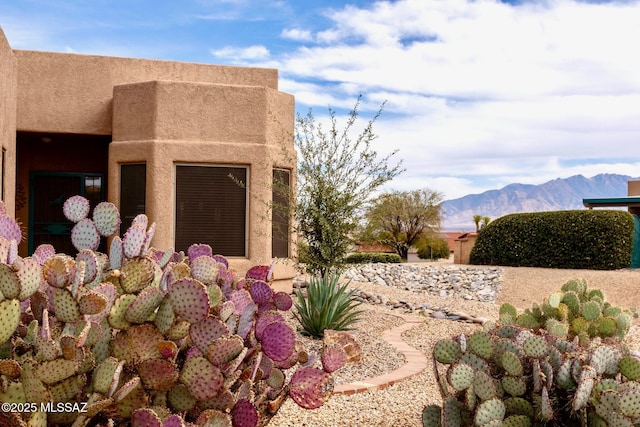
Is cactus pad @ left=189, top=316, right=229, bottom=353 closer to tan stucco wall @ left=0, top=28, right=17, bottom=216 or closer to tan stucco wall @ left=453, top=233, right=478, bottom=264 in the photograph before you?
tan stucco wall @ left=0, top=28, right=17, bottom=216

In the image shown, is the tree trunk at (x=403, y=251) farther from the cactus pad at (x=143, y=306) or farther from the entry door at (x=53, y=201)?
the cactus pad at (x=143, y=306)

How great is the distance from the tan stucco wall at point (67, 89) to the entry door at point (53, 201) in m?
1.96

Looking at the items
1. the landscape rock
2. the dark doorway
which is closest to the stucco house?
the dark doorway

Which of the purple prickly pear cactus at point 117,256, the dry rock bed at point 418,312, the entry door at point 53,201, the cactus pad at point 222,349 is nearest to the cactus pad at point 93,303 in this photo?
the cactus pad at point 222,349

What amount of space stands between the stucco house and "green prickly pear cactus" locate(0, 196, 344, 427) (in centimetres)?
810

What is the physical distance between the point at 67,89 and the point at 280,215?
191 inches

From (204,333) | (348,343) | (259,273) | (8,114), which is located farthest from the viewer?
(8,114)

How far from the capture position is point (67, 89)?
13.0 meters

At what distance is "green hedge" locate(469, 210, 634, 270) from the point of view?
18891mm

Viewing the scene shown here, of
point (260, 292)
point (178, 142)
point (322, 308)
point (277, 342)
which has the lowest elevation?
point (322, 308)

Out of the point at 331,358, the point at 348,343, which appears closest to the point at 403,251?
the point at 348,343

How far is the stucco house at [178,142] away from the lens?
38.3 feet

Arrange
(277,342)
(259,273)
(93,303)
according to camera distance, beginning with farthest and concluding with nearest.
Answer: (259,273) < (277,342) < (93,303)

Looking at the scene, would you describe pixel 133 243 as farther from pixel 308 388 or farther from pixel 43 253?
pixel 308 388
